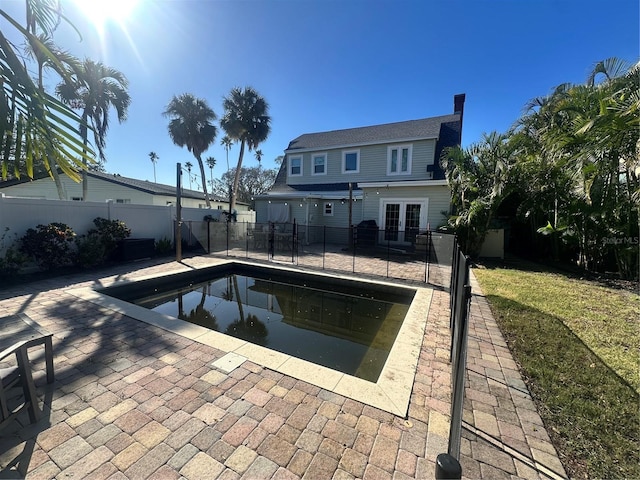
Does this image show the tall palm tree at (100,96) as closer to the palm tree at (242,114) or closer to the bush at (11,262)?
the palm tree at (242,114)

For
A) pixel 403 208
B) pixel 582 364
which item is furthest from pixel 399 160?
pixel 582 364

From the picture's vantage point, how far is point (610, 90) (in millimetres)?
6121

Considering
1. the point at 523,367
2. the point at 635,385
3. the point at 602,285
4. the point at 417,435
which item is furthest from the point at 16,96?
the point at 602,285

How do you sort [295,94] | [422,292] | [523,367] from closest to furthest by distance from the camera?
[523,367], [422,292], [295,94]

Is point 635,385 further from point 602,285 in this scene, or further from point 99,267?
point 99,267

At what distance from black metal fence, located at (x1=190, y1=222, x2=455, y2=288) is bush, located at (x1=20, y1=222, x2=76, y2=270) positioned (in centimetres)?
436

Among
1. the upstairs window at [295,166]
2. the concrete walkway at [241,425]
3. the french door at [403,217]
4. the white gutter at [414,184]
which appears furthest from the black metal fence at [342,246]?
the upstairs window at [295,166]

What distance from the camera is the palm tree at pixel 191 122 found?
57.4ft

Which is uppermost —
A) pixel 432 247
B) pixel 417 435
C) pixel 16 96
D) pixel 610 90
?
pixel 610 90

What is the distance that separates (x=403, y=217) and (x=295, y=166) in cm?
808

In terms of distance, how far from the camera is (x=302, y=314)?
18.4ft

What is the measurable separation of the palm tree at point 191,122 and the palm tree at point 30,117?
55.2 feet

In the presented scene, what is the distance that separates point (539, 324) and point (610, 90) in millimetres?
6065

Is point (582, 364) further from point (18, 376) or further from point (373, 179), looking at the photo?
point (373, 179)
